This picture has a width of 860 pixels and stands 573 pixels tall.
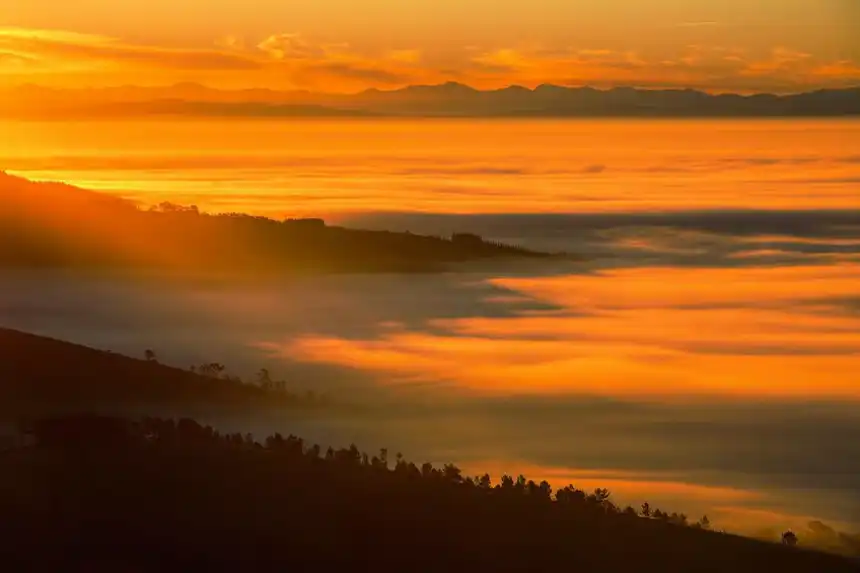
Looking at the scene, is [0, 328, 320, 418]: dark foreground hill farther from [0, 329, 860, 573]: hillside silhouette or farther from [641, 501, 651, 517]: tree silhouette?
[641, 501, 651, 517]: tree silhouette

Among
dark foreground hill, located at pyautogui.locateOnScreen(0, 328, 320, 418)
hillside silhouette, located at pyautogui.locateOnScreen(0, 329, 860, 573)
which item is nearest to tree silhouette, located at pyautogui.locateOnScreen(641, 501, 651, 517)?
hillside silhouette, located at pyautogui.locateOnScreen(0, 329, 860, 573)

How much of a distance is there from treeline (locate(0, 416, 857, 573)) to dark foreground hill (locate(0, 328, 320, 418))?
220 inches

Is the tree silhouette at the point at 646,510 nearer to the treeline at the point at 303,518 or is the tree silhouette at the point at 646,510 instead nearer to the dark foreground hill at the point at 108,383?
the treeline at the point at 303,518

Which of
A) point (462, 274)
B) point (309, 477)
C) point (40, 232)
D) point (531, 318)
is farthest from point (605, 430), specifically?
point (40, 232)

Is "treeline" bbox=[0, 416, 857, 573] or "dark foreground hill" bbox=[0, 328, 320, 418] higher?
"dark foreground hill" bbox=[0, 328, 320, 418]

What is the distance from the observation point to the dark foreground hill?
78.4 ft

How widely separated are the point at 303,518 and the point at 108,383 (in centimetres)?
1017

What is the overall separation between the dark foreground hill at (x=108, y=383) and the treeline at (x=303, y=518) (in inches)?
220

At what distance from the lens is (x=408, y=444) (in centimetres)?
2405

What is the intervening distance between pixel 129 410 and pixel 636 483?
26.9 ft

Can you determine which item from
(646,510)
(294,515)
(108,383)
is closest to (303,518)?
(294,515)

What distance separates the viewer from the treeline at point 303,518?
15.3m

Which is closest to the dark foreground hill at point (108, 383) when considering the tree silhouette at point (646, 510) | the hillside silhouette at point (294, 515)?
the hillside silhouette at point (294, 515)

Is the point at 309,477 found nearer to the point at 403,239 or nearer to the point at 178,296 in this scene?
the point at 178,296
